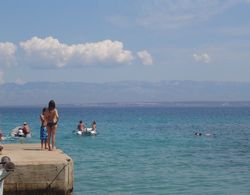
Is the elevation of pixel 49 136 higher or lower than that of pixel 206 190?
higher

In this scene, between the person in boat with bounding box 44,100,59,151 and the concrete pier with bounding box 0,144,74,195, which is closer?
the concrete pier with bounding box 0,144,74,195

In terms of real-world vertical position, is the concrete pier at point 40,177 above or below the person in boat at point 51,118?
below

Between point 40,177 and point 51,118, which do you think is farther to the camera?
point 51,118

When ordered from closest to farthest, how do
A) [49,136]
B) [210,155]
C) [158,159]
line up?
1. [49,136]
2. [158,159]
3. [210,155]

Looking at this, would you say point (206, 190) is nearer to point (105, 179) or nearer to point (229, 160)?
point (105, 179)

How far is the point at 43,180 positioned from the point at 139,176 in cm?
826

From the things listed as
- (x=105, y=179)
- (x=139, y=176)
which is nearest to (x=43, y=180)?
(x=105, y=179)

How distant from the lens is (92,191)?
1934 centimetres

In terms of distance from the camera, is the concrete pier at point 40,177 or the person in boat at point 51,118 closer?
the concrete pier at point 40,177

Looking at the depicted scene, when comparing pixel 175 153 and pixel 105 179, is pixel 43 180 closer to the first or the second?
pixel 105 179

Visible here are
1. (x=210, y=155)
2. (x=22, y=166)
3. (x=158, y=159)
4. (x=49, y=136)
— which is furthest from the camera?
(x=210, y=155)

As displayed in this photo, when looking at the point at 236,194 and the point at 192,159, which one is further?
the point at 192,159

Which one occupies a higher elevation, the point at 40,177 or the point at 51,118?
the point at 51,118

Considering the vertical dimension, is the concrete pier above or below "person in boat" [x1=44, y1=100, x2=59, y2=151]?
below
